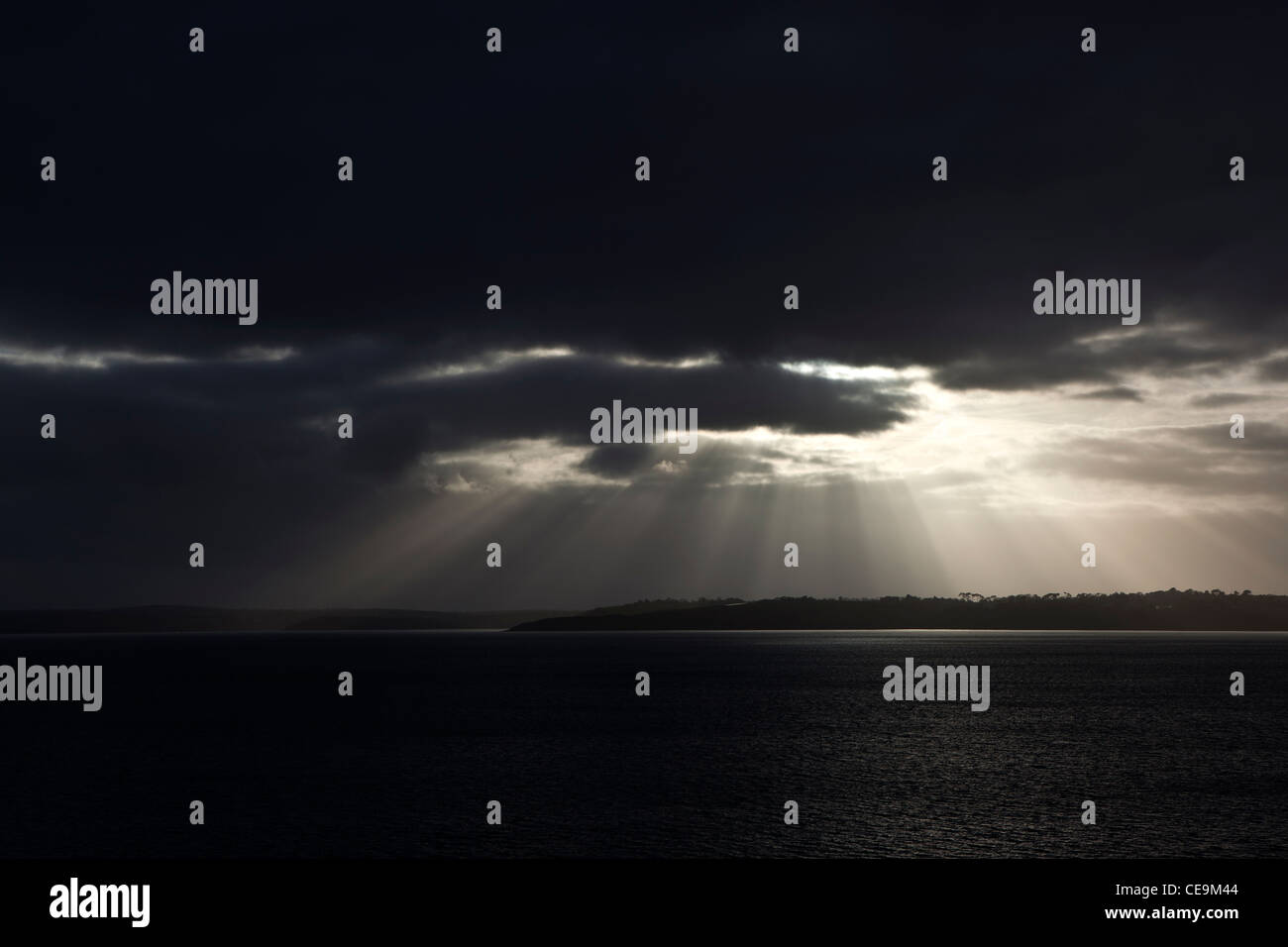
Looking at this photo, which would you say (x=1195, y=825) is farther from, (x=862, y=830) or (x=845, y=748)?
(x=845, y=748)

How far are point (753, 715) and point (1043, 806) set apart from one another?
227ft

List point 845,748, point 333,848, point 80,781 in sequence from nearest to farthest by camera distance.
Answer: point 333,848
point 80,781
point 845,748

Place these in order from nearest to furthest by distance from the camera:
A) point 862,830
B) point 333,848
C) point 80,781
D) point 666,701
A: point 333,848 → point 862,830 → point 80,781 → point 666,701

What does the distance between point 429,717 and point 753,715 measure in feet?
142
